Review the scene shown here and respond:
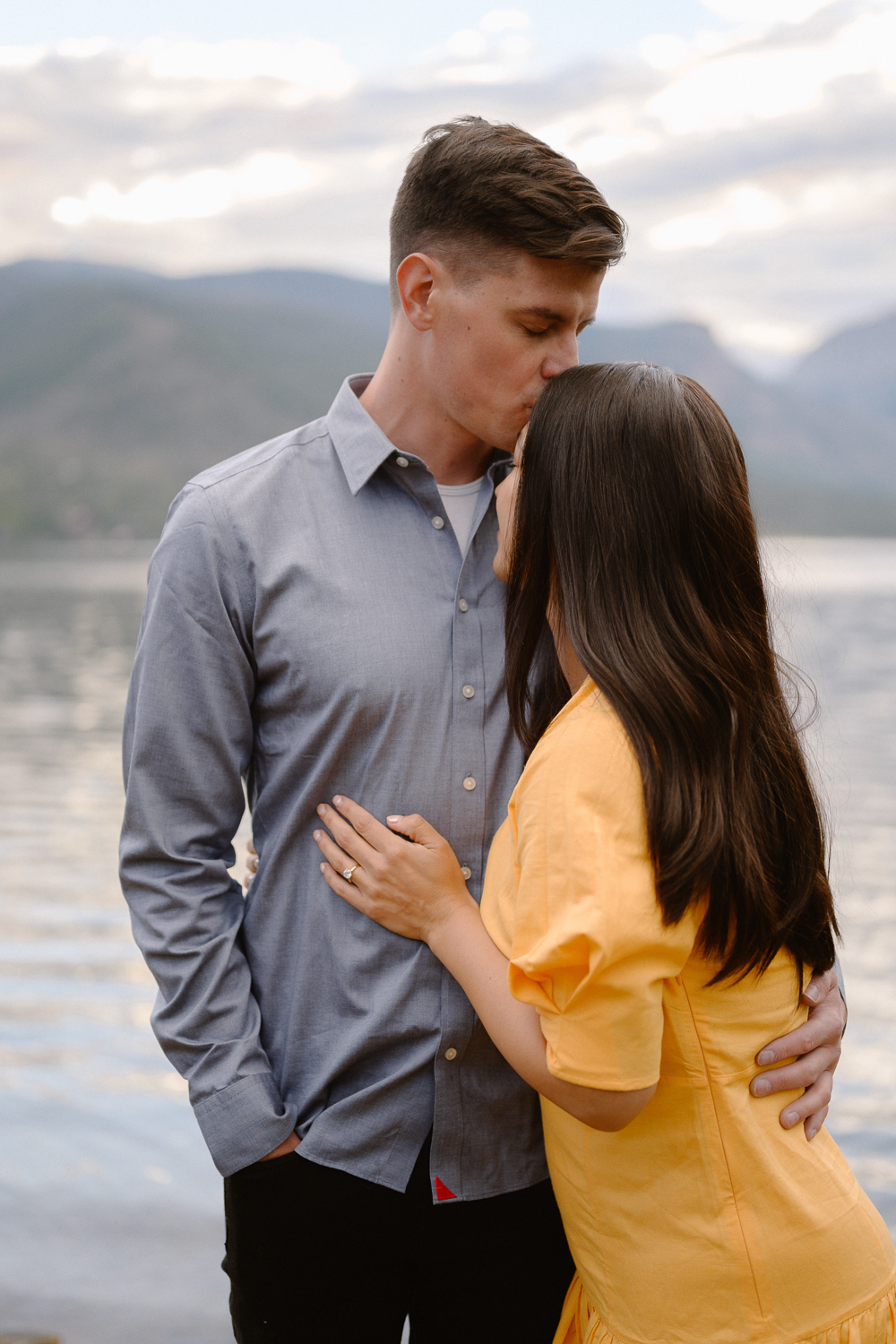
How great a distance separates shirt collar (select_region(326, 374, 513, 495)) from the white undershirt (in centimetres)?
5

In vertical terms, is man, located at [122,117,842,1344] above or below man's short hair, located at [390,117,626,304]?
below

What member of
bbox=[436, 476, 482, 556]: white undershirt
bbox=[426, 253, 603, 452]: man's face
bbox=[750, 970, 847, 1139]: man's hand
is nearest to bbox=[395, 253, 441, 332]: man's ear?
bbox=[426, 253, 603, 452]: man's face

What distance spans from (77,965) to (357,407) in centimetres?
477

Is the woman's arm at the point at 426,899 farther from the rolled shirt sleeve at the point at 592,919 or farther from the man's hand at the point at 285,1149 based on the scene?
the man's hand at the point at 285,1149

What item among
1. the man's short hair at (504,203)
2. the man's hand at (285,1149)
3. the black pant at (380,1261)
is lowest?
the black pant at (380,1261)

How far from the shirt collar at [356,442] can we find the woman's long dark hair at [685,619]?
450 mm

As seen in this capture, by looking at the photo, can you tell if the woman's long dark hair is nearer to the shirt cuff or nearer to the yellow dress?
the yellow dress

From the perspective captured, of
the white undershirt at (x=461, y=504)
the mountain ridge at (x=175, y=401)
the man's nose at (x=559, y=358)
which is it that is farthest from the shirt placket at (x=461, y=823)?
the mountain ridge at (x=175, y=401)

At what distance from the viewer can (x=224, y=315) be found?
170125 mm

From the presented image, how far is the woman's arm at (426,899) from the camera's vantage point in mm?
1591

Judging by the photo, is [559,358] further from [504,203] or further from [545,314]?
[504,203]

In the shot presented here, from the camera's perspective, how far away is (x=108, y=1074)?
16.3 feet

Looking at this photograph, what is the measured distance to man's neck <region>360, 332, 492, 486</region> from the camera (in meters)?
2.11

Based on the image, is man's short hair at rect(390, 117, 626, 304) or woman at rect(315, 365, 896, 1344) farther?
man's short hair at rect(390, 117, 626, 304)
